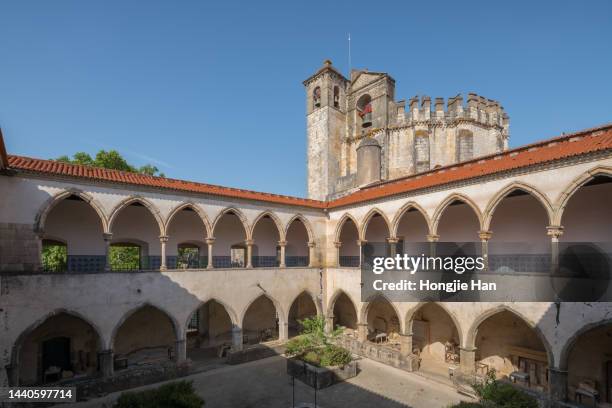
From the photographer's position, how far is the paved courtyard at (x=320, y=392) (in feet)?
35.7

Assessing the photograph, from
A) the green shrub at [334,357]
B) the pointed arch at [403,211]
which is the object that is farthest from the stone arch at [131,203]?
the pointed arch at [403,211]

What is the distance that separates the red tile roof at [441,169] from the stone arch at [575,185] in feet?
1.82

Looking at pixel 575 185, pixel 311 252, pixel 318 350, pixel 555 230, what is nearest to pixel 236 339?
pixel 318 350

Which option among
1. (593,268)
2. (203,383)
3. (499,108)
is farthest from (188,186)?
(499,108)

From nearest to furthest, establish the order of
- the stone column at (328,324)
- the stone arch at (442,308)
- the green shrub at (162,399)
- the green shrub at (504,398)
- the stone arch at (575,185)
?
the green shrub at (162,399), the green shrub at (504,398), the stone arch at (575,185), the stone arch at (442,308), the stone column at (328,324)

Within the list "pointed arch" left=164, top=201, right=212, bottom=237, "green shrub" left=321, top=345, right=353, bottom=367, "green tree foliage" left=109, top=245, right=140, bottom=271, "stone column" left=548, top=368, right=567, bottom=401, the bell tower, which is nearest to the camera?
"stone column" left=548, top=368, right=567, bottom=401

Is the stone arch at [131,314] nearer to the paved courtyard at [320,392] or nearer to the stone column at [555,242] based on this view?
the paved courtyard at [320,392]

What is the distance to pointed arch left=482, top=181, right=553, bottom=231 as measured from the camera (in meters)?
10.0

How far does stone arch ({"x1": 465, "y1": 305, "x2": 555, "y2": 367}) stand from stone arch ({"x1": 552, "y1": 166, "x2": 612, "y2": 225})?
125 inches

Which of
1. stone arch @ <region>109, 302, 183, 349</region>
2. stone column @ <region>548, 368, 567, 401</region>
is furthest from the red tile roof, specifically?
stone column @ <region>548, 368, 567, 401</region>

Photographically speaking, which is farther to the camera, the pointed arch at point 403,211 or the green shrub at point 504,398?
the pointed arch at point 403,211

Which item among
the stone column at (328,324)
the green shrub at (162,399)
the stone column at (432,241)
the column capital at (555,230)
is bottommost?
the stone column at (328,324)

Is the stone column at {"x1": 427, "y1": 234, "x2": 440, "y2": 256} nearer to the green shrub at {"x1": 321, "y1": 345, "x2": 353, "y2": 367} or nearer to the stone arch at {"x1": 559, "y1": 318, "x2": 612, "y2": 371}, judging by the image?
the stone arch at {"x1": 559, "y1": 318, "x2": 612, "y2": 371}

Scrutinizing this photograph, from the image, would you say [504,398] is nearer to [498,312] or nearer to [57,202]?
[498,312]
